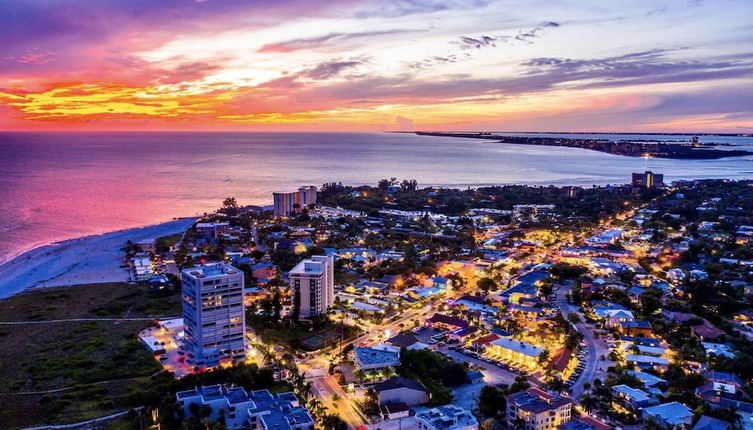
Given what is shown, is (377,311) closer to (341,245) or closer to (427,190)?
(341,245)

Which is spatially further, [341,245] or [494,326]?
[341,245]

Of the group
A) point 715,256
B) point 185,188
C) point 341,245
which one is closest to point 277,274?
point 341,245

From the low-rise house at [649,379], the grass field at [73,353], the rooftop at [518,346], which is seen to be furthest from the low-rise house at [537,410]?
the grass field at [73,353]

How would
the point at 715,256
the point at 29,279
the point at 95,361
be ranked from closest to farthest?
1. the point at 95,361
2. the point at 29,279
3. the point at 715,256

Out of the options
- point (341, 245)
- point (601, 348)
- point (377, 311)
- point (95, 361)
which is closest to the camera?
point (95, 361)

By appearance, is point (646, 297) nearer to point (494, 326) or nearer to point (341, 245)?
point (494, 326)

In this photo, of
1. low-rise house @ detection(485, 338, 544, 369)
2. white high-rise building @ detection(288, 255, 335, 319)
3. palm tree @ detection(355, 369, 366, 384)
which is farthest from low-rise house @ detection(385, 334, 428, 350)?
white high-rise building @ detection(288, 255, 335, 319)
